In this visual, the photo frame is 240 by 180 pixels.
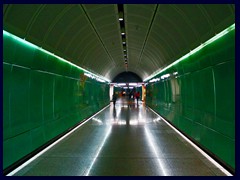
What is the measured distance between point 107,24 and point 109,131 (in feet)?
14.2

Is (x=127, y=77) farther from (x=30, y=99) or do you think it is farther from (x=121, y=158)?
(x=121, y=158)

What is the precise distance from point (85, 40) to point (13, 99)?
5.78 meters

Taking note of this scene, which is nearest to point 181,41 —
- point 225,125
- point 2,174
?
point 225,125

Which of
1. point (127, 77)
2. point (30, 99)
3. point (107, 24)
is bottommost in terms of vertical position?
point (30, 99)

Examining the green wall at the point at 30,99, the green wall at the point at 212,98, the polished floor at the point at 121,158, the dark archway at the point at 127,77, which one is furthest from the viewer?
the dark archway at the point at 127,77

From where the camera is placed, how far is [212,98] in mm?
6191

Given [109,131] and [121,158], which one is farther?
[109,131]

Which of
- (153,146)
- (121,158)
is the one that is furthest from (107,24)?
(121,158)

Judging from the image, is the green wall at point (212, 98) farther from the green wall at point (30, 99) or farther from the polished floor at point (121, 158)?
the green wall at point (30, 99)

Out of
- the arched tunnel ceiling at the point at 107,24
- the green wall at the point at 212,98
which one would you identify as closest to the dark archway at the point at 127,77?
the arched tunnel ceiling at the point at 107,24

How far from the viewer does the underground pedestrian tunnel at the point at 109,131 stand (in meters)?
5.11

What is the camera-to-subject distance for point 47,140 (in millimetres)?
7363

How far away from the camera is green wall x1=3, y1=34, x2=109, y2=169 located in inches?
203

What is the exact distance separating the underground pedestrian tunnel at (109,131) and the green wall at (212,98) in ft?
0.07
